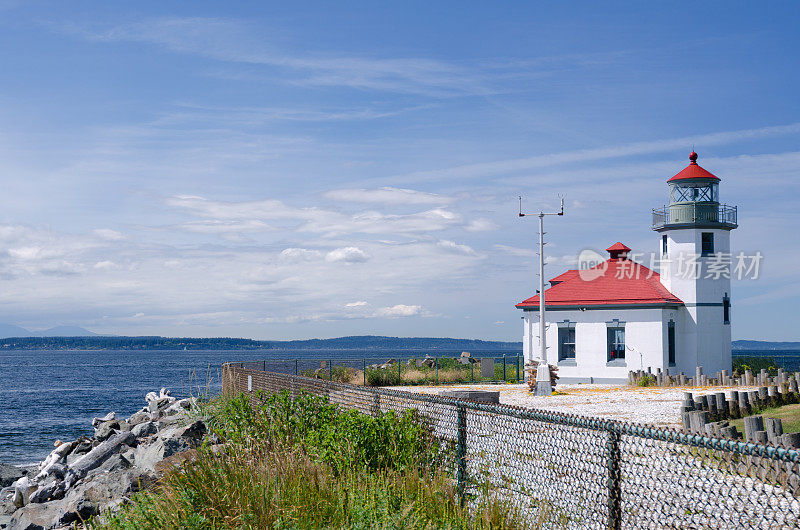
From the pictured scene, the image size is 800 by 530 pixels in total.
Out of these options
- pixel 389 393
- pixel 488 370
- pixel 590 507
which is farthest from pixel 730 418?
pixel 488 370

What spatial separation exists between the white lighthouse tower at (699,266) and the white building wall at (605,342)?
17.4 inches

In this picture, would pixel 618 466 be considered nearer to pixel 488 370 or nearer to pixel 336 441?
pixel 336 441

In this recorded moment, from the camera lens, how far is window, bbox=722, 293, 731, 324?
1271 inches

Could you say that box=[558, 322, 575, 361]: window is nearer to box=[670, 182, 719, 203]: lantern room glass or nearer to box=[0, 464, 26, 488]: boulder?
box=[670, 182, 719, 203]: lantern room glass

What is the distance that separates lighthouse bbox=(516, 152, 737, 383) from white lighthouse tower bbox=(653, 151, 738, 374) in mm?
41

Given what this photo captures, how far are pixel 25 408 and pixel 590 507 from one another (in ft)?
159

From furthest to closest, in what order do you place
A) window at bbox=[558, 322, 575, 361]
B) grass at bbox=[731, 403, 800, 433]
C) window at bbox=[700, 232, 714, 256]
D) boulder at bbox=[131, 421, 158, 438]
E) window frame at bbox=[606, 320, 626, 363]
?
window at bbox=[558, 322, 575, 361] → window frame at bbox=[606, 320, 626, 363] → window at bbox=[700, 232, 714, 256] → boulder at bbox=[131, 421, 158, 438] → grass at bbox=[731, 403, 800, 433]

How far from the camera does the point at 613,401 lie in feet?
75.7

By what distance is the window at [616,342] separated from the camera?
106ft

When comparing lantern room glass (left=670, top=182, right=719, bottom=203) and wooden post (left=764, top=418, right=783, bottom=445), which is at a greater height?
lantern room glass (left=670, top=182, right=719, bottom=203)

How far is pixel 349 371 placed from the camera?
32469 millimetres

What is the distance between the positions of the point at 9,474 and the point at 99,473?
8534 mm

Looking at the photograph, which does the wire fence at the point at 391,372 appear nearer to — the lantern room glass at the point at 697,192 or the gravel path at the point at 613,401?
the gravel path at the point at 613,401

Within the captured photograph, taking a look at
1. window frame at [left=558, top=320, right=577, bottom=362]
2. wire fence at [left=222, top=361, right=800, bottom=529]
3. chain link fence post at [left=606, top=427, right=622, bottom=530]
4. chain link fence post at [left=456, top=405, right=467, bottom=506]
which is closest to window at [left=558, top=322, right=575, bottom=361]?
window frame at [left=558, top=320, right=577, bottom=362]
